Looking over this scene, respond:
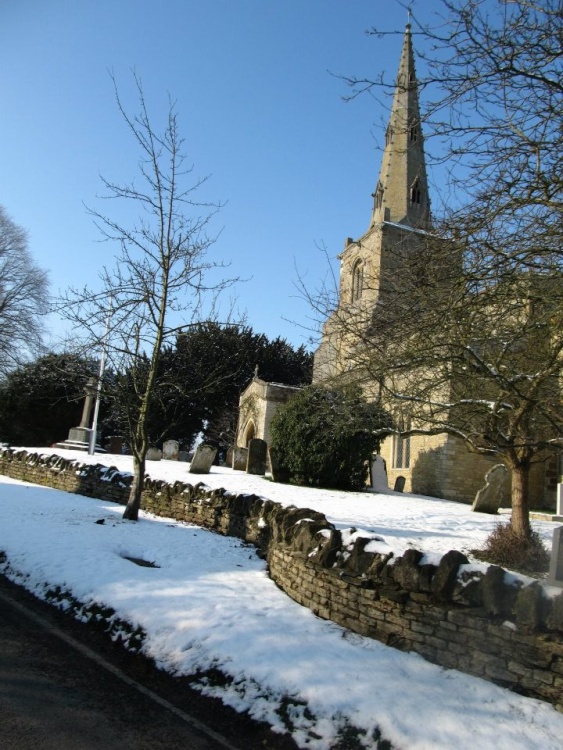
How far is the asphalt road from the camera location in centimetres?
333

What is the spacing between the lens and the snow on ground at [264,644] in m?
3.59

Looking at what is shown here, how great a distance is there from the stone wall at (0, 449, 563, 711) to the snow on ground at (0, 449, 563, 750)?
13cm

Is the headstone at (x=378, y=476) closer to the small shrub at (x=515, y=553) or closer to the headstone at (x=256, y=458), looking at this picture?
the headstone at (x=256, y=458)

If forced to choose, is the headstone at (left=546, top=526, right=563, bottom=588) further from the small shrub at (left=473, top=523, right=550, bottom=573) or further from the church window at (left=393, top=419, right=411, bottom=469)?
the church window at (left=393, top=419, right=411, bottom=469)

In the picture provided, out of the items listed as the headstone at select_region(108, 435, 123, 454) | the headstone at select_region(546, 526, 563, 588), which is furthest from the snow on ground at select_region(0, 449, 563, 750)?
the headstone at select_region(108, 435, 123, 454)

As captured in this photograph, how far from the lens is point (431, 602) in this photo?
15.0 ft

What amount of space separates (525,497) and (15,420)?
2996 cm

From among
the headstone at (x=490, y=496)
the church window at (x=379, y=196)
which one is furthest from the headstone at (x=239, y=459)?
the church window at (x=379, y=196)

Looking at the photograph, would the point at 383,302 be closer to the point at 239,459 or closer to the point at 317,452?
the point at 317,452

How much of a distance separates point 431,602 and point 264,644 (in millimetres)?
1455

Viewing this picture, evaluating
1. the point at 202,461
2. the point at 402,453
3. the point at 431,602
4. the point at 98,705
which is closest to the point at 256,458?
the point at 202,461

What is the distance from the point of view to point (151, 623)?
5.02 metres

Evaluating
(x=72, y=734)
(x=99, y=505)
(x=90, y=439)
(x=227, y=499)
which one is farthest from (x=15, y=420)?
(x=72, y=734)

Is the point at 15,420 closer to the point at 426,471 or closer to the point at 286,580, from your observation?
the point at 426,471
